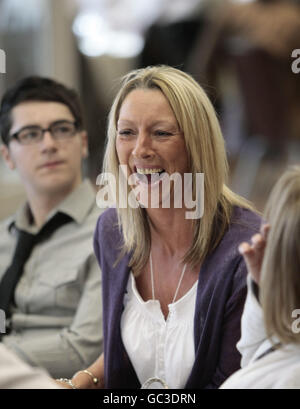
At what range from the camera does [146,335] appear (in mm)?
944

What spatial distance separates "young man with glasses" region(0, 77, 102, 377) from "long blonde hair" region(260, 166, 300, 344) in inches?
18.4

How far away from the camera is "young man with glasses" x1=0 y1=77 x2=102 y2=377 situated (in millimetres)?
1138

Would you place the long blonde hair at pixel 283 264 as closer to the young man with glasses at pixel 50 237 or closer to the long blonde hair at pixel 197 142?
the long blonde hair at pixel 197 142

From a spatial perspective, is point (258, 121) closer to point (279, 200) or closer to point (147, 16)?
point (147, 16)

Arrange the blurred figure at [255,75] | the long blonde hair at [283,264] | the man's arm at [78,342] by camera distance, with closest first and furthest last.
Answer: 1. the long blonde hair at [283,264]
2. the man's arm at [78,342]
3. the blurred figure at [255,75]

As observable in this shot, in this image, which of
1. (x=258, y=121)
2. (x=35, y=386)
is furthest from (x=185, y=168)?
(x=258, y=121)

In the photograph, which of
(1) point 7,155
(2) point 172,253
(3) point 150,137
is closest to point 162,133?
(3) point 150,137

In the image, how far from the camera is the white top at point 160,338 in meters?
0.91

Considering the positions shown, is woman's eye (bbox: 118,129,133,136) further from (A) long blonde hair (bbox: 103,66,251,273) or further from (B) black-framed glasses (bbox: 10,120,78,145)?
(B) black-framed glasses (bbox: 10,120,78,145)

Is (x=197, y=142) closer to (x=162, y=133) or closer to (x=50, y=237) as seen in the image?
(x=162, y=133)

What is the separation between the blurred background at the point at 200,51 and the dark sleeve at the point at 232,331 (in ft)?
3.73

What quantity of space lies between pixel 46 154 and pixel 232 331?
1.67 ft

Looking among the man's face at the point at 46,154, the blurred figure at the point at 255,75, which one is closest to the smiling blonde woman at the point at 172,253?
the man's face at the point at 46,154

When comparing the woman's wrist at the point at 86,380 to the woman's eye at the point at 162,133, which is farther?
the woman's wrist at the point at 86,380
